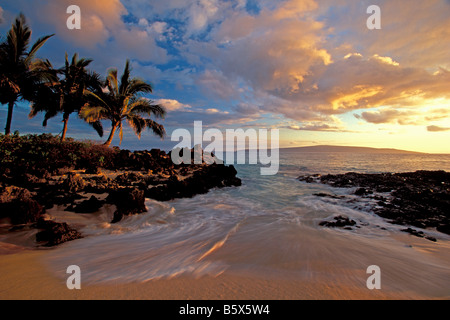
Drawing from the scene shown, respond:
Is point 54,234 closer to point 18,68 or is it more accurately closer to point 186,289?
point 186,289

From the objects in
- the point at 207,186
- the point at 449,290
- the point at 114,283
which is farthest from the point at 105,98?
the point at 449,290

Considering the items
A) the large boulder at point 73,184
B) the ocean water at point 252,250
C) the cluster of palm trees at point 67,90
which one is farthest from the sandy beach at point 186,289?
the cluster of palm trees at point 67,90

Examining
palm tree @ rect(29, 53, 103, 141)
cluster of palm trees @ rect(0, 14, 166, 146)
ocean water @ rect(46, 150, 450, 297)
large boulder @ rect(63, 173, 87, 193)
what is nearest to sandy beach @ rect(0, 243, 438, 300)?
ocean water @ rect(46, 150, 450, 297)

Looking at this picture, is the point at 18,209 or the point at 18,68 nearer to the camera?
the point at 18,209

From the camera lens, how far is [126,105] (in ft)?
51.6

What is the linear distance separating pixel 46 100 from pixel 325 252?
21757 millimetres

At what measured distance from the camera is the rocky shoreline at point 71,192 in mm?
3717

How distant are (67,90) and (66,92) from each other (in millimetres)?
466

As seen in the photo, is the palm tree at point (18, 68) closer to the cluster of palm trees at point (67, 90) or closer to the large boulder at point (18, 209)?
the cluster of palm trees at point (67, 90)

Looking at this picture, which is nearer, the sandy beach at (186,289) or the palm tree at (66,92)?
the sandy beach at (186,289)

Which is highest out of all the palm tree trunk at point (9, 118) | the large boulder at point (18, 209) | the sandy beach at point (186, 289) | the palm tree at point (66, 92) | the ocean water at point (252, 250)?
the palm tree at point (66, 92)

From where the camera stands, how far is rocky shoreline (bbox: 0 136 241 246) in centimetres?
372

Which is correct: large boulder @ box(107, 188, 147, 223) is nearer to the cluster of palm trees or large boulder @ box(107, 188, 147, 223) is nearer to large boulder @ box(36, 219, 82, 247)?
large boulder @ box(36, 219, 82, 247)

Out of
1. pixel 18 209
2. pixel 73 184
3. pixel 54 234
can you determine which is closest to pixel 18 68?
pixel 73 184
